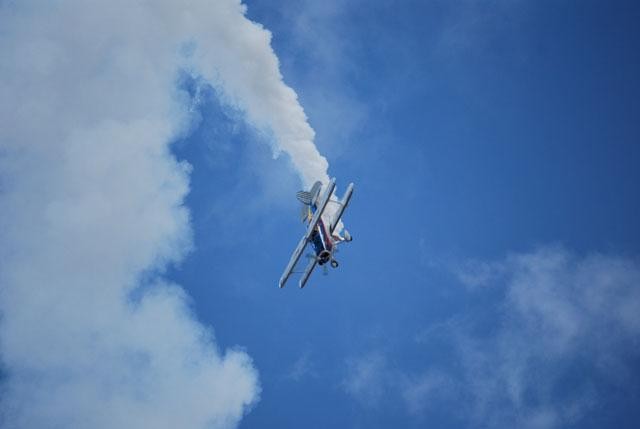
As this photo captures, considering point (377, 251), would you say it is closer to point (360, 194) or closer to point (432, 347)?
point (360, 194)

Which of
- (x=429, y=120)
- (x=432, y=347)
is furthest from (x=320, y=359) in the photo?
(x=429, y=120)

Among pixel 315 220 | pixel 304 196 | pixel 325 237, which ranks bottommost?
pixel 325 237

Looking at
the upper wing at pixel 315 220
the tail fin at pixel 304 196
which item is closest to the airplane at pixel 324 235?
the upper wing at pixel 315 220

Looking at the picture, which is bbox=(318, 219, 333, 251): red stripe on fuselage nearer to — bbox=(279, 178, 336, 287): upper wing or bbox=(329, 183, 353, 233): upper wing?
bbox=(329, 183, 353, 233): upper wing

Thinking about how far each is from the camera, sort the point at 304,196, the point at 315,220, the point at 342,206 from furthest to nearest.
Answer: the point at 304,196 < the point at 315,220 < the point at 342,206

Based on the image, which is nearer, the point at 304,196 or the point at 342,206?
the point at 342,206

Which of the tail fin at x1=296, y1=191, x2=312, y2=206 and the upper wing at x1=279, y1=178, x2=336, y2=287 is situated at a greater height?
the tail fin at x1=296, y1=191, x2=312, y2=206

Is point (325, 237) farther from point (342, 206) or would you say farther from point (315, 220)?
point (342, 206)

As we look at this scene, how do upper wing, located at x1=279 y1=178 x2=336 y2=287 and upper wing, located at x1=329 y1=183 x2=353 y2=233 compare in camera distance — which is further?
upper wing, located at x1=329 y1=183 x2=353 y2=233

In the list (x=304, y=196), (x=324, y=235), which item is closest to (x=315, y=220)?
(x=324, y=235)

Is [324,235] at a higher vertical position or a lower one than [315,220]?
lower

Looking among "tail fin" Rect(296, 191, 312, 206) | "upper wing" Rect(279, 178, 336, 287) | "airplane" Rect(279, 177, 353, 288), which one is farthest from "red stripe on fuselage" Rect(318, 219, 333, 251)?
"tail fin" Rect(296, 191, 312, 206)

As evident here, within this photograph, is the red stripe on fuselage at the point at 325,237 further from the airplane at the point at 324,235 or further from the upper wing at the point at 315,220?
the upper wing at the point at 315,220

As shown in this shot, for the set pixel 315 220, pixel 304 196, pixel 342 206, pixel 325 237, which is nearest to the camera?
pixel 342 206
